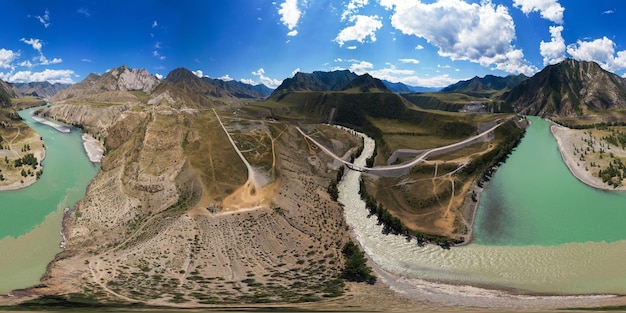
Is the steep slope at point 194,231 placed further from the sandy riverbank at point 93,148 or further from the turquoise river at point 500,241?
the sandy riverbank at point 93,148

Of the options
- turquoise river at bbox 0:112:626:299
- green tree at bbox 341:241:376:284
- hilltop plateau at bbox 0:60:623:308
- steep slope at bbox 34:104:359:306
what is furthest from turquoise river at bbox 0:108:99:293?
green tree at bbox 341:241:376:284

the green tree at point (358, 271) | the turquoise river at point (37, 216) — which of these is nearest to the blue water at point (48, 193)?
the turquoise river at point (37, 216)

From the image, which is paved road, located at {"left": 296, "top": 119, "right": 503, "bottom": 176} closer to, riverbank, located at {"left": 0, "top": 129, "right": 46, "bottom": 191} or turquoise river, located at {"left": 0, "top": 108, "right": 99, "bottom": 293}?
turquoise river, located at {"left": 0, "top": 108, "right": 99, "bottom": 293}

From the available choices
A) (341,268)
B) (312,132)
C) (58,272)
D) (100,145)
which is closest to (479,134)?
(312,132)

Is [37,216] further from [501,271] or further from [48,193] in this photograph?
[501,271]

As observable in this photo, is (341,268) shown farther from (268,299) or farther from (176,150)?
(176,150)

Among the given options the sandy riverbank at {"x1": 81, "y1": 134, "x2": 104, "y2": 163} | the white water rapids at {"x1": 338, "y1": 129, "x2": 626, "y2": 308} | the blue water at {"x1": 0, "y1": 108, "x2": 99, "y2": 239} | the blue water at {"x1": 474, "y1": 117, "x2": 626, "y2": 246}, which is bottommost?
the white water rapids at {"x1": 338, "y1": 129, "x2": 626, "y2": 308}
